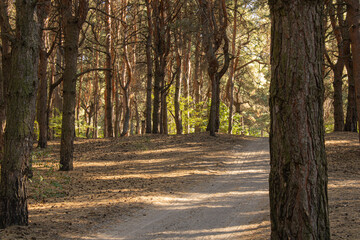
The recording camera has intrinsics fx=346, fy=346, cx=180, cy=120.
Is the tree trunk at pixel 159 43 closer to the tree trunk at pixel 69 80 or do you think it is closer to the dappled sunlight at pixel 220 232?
the tree trunk at pixel 69 80

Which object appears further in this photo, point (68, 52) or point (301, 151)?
point (68, 52)

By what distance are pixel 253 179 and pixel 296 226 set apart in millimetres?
6992

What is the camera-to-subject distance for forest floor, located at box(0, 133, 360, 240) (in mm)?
5980

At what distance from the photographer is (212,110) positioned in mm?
18359

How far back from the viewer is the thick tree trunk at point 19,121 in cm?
549

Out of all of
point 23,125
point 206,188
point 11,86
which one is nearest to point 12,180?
point 23,125

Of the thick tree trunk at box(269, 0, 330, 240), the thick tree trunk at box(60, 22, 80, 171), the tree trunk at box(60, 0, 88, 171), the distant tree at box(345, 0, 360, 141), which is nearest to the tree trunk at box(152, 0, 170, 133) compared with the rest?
the tree trunk at box(60, 0, 88, 171)

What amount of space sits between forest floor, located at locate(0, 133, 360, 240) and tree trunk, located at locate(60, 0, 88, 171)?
2.31ft

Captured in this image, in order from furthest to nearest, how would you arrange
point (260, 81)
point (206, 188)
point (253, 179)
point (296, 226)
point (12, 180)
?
point (260, 81) < point (253, 179) < point (206, 188) < point (12, 180) < point (296, 226)

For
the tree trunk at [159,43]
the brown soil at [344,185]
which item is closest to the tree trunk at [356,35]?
the brown soil at [344,185]

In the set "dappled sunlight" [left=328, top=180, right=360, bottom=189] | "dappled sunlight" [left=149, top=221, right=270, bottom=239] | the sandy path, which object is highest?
"dappled sunlight" [left=328, top=180, right=360, bottom=189]

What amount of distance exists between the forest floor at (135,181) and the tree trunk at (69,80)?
71 centimetres

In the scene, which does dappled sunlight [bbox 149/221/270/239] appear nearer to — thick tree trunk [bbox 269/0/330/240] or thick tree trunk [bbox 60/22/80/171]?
thick tree trunk [bbox 269/0/330/240]

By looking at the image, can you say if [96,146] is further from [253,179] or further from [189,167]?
[253,179]
